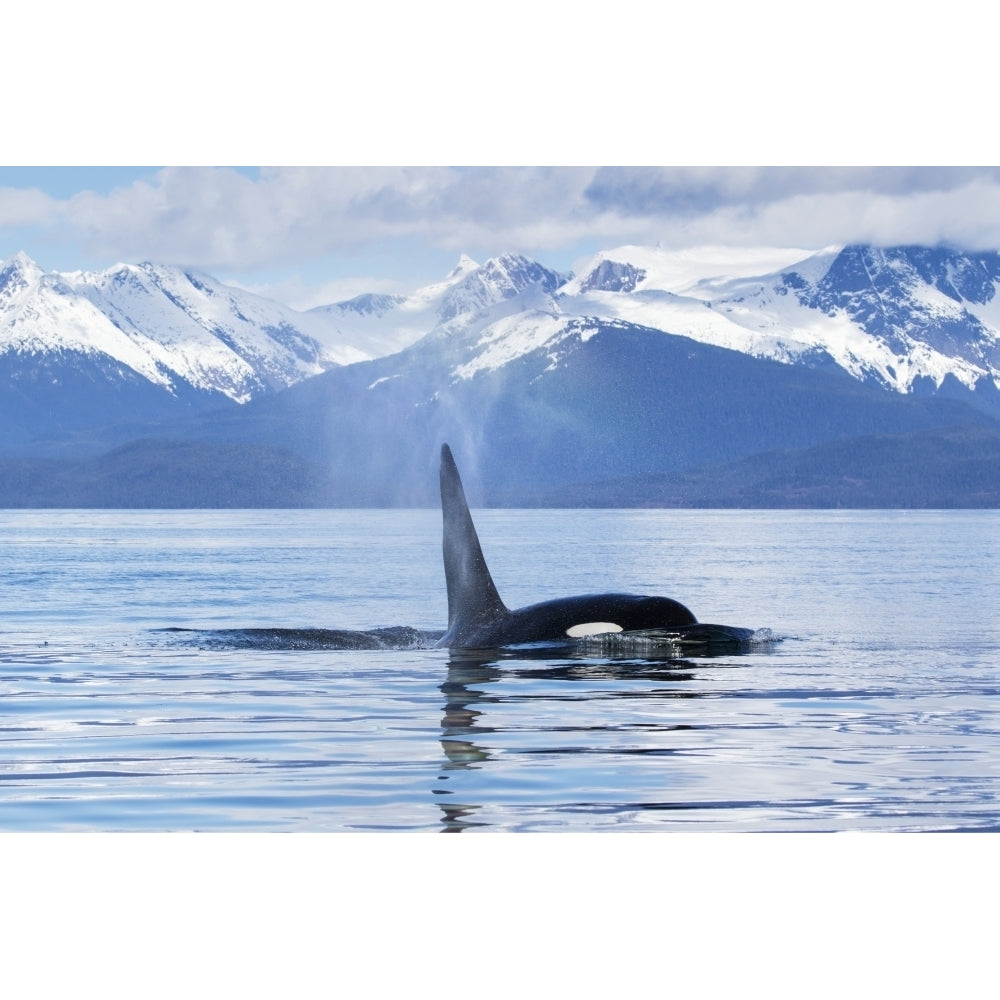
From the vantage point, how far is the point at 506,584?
44.1 metres

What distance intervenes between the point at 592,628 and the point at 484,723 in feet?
18.8

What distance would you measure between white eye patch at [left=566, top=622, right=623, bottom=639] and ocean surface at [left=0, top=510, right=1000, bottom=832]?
0.21 metres

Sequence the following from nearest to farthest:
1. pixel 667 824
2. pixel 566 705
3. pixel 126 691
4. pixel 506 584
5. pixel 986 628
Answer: pixel 667 824, pixel 566 705, pixel 126 691, pixel 986 628, pixel 506 584

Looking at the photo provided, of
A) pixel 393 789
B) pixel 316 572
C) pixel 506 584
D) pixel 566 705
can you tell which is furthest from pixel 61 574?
pixel 393 789

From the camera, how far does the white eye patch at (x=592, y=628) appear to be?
2223 cm

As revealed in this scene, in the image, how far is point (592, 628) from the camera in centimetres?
2234

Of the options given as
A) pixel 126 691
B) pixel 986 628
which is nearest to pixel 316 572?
pixel 986 628

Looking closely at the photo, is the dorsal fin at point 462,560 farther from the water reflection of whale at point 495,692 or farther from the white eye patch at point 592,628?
the white eye patch at point 592,628

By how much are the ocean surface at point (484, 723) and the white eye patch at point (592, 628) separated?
0.69 feet

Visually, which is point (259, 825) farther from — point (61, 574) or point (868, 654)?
point (61, 574)

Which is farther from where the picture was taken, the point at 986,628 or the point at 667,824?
the point at 986,628

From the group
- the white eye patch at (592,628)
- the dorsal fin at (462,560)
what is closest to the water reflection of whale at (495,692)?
the white eye patch at (592,628)

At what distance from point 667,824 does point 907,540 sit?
89.9 meters

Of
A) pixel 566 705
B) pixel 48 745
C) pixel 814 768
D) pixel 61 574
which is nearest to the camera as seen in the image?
pixel 814 768
